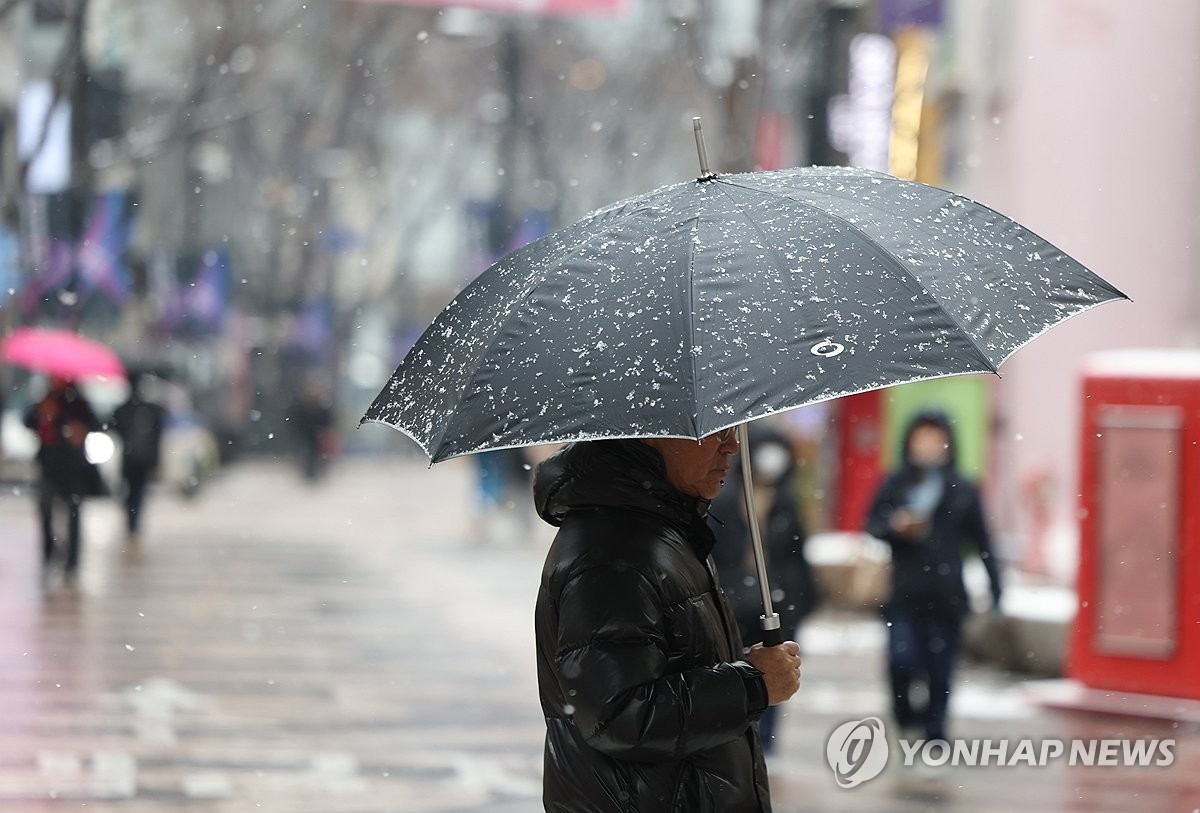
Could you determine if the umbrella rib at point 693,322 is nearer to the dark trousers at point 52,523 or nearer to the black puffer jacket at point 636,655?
the black puffer jacket at point 636,655

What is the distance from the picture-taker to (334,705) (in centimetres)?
967

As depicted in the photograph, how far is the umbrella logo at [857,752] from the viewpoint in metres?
7.68

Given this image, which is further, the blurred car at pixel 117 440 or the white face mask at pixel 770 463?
the blurred car at pixel 117 440

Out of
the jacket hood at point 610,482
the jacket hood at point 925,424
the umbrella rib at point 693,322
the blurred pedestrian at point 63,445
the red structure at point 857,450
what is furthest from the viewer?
the red structure at point 857,450

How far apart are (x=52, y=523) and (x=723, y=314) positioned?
913cm

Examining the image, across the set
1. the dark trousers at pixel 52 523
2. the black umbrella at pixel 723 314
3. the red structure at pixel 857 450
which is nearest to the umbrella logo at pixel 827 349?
the black umbrella at pixel 723 314

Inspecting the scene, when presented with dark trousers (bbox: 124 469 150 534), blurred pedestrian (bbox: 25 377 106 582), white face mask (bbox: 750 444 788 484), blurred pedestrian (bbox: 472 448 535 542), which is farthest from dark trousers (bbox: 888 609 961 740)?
blurred pedestrian (bbox: 472 448 535 542)

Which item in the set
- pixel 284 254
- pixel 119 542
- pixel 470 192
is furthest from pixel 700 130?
pixel 284 254

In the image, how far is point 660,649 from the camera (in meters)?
3.18

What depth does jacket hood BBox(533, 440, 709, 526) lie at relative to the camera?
10.7ft

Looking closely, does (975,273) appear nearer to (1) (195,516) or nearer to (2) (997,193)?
(2) (997,193)

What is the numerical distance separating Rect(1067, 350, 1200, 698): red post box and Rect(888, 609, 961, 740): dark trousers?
152 centimetres

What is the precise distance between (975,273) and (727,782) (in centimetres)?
104

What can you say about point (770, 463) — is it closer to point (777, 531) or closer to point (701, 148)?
point (777, 531)
